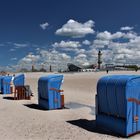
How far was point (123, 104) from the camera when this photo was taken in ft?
29.7

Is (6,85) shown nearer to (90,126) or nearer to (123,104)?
(90,126)

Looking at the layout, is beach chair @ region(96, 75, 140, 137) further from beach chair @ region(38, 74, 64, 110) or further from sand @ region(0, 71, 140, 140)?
beach chair @ region(38, 74, 64, 110)

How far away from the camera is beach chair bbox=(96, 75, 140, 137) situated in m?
8.96

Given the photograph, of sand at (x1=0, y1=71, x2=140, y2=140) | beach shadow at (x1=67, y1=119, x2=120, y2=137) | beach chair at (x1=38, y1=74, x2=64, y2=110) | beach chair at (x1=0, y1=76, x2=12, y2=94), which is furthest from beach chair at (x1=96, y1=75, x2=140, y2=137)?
beach chair at (x1=0, y1=76, x2=12, y2=94)

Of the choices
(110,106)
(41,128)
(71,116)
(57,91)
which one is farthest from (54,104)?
(110,106)

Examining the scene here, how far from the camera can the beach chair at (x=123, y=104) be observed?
8.96 metres

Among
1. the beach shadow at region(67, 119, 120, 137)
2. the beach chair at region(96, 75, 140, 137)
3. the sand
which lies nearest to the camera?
the beach chair at region(96, 75, 140, 137)

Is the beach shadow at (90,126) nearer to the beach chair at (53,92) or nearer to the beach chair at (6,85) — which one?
the beach chair at (53,92)

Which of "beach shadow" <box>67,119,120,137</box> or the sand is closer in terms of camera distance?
the sand

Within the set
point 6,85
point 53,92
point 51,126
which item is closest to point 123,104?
point 51,126

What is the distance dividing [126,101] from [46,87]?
6.67 m

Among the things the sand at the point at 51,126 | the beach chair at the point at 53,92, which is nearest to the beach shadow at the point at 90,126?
the sand at the point at 51,126

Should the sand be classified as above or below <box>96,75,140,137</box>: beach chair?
below

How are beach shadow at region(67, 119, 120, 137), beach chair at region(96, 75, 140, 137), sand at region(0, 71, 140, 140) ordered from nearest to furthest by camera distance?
beach chair at region(96, 75, 140, 137)
sand at region(0, 71, 140, 140)
beach shadow at region(67, 119, 120, 137)
